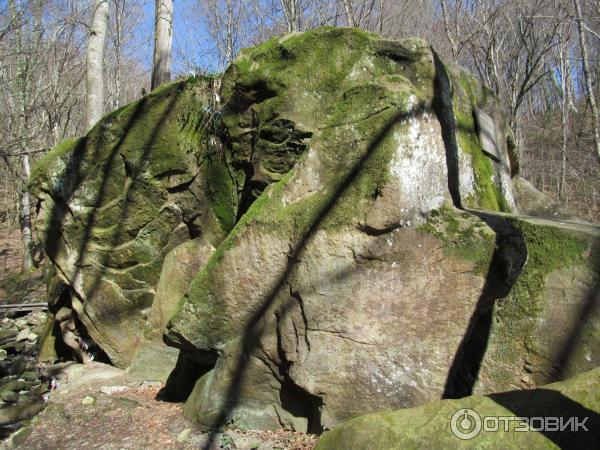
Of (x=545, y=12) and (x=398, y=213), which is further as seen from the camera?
(x=545, y=12)

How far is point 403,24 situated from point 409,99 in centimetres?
1472

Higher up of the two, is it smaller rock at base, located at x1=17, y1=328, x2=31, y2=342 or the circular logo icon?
the circular logo icon

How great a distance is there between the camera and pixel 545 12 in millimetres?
15078

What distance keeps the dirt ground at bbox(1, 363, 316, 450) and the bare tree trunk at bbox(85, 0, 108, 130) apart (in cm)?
568

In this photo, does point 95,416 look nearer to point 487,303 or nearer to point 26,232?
point 487,303

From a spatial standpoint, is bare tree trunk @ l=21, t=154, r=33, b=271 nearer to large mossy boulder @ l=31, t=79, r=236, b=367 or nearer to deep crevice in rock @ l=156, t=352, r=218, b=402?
large mossy boulder @ l=31, t=79, r=236, b=367

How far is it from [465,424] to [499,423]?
0.61 ft

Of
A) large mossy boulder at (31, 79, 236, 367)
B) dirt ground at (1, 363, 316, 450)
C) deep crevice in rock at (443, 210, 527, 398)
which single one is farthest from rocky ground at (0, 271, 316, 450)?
deep crevice in rock at (443, 210, 527, 398)

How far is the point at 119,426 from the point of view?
4918mm

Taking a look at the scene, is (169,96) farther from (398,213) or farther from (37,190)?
(398,213)

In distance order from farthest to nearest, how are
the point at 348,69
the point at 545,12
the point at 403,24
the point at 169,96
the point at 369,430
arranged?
the point at 403,24, the point at 545,12, the point at 169,96, the point at 348,69, the point at 369,430

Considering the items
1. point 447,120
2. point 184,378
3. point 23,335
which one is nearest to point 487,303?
point 447,120

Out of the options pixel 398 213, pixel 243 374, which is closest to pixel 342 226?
pixel 398 213

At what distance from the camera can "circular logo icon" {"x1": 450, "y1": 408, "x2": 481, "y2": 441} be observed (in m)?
2.56
